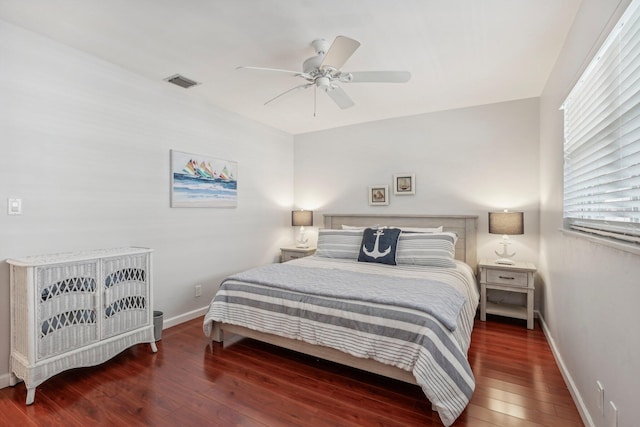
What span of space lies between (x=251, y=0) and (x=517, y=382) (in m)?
3.11

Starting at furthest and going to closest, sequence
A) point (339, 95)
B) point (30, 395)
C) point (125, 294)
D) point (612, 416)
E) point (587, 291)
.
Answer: point (339, 95)
point (125, 294)
point (30, 395)
point (587, 291)
point (612, 416)

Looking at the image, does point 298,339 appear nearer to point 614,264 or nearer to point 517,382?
Answer: point 517,382

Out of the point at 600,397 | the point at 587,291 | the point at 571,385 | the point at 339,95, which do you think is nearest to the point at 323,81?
the point at 339,95

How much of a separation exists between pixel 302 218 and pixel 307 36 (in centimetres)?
280

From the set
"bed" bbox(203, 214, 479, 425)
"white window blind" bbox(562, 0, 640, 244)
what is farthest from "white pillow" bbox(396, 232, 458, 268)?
"white window blind" bbox(562, 0, 640, 244)

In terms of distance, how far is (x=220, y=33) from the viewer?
2.25 m

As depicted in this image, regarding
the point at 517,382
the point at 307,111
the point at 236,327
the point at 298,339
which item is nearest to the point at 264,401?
the point at 298,339

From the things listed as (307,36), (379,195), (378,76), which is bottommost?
(379,195)

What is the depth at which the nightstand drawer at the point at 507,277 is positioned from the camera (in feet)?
10.5

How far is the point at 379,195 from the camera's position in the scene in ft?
14.3

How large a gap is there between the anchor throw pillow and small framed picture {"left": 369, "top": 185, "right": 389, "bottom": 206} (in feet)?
2.90

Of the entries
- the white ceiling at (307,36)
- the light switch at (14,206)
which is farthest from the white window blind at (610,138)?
the light switch at (14,206)

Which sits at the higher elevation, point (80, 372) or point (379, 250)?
point (379, 250)

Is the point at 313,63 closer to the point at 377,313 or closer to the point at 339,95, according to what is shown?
the point at 339,95
